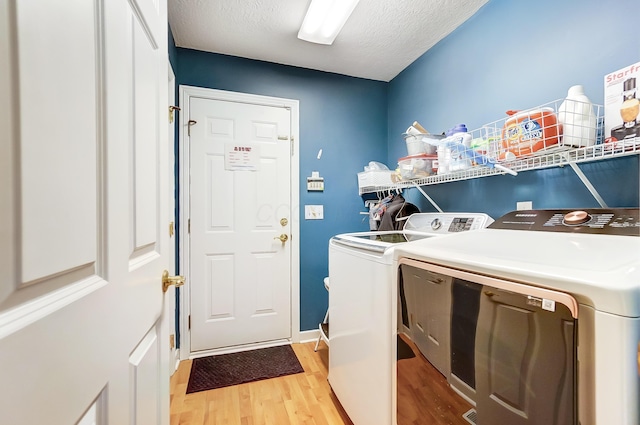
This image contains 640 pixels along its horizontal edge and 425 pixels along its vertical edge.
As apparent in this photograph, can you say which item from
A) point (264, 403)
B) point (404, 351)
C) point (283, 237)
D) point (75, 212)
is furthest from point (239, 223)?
point (75, 212)

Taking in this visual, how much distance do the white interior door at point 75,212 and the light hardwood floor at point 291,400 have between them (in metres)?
0.88

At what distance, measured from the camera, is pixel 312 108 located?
2.56 metres

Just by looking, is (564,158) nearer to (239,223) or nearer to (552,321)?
(552,321)

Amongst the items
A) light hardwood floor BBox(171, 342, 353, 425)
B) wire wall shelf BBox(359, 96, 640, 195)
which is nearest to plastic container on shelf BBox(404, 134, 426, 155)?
wire wall shelf BBox(359, 96, 640, 195)

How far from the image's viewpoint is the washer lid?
50 centimetres

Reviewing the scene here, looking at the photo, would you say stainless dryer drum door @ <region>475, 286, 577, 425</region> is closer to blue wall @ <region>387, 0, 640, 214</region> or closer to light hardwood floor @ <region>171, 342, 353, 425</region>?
blue wall @ <region>387, 0, 640, 214</region>

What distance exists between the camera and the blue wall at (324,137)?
243 centimetres

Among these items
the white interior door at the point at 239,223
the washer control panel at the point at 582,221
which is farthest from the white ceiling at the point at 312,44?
the washer control panel at the point at 582,221

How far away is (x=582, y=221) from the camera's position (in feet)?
3.14

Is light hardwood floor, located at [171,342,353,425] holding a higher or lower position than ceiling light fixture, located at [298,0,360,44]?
lower

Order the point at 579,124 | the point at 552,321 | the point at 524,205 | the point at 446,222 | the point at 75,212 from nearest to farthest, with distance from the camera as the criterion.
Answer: the point at 75,212 → the point at 552,321 → the point at 579,124 → the point at 524,205 → the point at 446,222

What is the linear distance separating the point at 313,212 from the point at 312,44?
1387 millimetres

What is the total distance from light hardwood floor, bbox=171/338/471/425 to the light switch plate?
1.21 metres

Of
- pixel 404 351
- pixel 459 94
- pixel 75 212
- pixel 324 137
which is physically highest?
pixel 459 94
